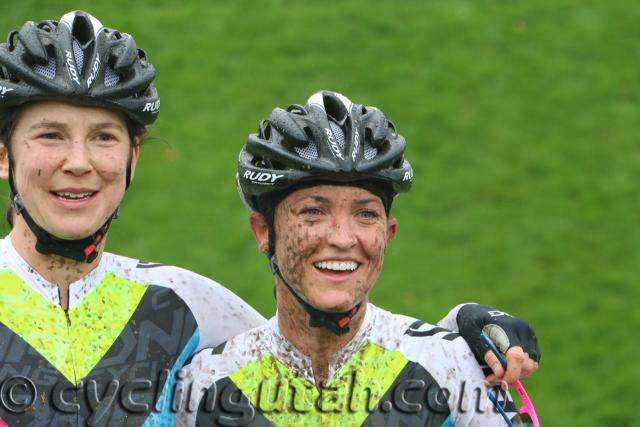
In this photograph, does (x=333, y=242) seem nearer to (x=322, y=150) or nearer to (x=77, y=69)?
(x=322, y=150)

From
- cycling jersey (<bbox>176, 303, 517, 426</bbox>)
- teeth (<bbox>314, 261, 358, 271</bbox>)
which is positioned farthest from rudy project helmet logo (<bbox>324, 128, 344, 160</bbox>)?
cycling jersey (<bbox>176, 303, 517, 426</bbox>)

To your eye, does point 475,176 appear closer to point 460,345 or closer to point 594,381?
point 594,381

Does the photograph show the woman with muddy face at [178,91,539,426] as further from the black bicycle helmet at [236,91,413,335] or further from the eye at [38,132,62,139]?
the eye at [38,132,62,139]

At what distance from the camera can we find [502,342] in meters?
6.23

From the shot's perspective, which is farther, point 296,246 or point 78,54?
point 78,54

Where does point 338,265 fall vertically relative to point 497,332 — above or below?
above

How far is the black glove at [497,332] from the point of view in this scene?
6234 millimetres

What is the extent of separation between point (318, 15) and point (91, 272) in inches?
428

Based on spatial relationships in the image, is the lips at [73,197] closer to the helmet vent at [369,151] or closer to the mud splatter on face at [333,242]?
the mud splatter on face at [333,242]

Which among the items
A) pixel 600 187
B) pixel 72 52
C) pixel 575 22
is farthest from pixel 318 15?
pixel 72 52

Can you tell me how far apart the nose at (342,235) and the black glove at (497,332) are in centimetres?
83

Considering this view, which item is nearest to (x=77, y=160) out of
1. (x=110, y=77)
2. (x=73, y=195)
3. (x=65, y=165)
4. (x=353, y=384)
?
(x=65, y=165)

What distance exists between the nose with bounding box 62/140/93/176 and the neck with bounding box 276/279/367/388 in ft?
3.80

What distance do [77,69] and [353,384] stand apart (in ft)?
6.93
